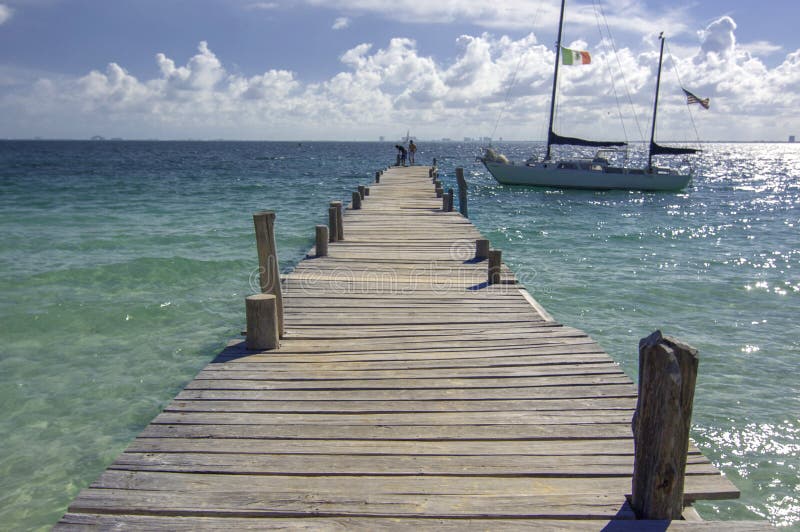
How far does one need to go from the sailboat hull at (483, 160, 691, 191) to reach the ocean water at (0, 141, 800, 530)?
9.50 m

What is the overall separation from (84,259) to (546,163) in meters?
28.0

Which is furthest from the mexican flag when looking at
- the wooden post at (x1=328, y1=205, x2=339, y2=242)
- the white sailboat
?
the wooden post at (x1=328, y1=205, x2=339, y2=242)

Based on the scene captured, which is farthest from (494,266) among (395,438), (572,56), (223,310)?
(572,56)

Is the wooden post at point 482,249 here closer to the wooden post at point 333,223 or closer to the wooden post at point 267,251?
the wooden post at point 333,223

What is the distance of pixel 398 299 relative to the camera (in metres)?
7.31

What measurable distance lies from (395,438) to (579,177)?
34.2 meters

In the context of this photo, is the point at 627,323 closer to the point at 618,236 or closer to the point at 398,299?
the point at 398,299

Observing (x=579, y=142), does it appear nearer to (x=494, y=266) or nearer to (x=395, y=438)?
(x=494, y=266)

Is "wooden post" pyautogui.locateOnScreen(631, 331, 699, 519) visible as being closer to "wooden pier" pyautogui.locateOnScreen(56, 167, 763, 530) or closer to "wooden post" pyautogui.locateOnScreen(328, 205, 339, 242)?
"wooden pier" pyautogui.locateOnScreen(56, 167, 763, 530)

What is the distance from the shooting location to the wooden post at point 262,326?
5414 millimetres

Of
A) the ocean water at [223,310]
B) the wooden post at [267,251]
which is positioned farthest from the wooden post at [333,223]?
the wooden post at [267,251]

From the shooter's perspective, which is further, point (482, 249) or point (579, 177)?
point (579, 177)

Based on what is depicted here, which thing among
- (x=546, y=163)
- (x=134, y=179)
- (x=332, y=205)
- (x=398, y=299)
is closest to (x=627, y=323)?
(x=398, y=299)

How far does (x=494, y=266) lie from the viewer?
26.8 ft
